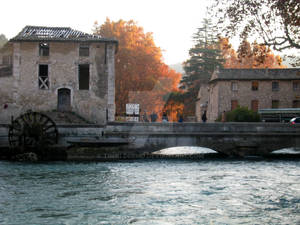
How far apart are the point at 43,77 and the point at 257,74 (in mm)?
22553

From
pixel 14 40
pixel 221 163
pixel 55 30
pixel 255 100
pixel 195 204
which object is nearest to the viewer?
pixel 195 204

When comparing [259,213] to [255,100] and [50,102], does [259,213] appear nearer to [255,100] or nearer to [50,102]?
[50,102]

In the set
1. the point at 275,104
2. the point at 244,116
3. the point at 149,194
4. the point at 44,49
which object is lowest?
the point at 149,194

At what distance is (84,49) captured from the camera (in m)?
28.6

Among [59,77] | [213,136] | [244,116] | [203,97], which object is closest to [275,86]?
[203,97]

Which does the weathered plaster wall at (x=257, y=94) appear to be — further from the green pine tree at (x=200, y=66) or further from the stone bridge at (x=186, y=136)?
the stone bridge at (x=186, y=136)

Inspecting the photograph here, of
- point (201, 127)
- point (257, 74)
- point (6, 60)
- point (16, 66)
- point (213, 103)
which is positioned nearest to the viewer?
point (201, 127)

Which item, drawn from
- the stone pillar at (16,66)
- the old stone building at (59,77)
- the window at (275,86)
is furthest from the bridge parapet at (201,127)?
the window at (275,86)

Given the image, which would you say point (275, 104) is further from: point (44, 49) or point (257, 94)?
point (44, 49)

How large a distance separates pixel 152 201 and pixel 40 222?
348cm

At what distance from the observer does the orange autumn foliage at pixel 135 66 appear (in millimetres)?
40938

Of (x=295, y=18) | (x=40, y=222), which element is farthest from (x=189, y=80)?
(x=40, y=222)

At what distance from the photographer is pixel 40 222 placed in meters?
9.58

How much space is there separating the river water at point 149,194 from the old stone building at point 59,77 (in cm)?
868
